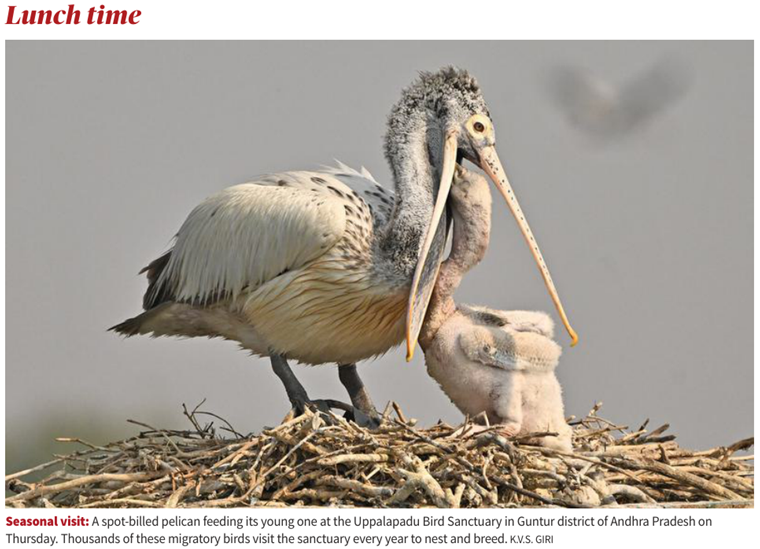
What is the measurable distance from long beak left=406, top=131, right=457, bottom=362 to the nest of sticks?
464mm

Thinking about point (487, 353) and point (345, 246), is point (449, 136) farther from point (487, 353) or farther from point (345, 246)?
point (487, 353)

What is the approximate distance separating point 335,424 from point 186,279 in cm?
138

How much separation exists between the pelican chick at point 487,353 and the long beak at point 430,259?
64mm

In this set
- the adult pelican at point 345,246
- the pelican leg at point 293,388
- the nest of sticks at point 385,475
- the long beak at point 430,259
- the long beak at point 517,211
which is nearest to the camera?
A: the nest of sticks at point 385,475

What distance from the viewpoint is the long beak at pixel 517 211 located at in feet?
19.6

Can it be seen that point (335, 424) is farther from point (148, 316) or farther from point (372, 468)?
point (148, 316)

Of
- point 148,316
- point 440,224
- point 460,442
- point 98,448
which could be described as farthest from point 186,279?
point 460,442

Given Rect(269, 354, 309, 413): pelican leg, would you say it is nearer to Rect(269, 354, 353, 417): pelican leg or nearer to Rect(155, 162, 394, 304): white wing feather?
Rect(269, 354, 353, 417): pelican leg

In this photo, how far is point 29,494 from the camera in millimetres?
5652

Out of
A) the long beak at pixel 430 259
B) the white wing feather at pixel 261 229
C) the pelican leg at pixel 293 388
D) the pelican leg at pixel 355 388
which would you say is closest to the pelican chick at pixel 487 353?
the long beak at pixel 430 259

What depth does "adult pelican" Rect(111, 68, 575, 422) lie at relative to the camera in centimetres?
616

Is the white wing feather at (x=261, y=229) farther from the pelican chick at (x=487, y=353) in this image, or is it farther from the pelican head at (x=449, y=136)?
the pelican chick at (x=487, y=353)

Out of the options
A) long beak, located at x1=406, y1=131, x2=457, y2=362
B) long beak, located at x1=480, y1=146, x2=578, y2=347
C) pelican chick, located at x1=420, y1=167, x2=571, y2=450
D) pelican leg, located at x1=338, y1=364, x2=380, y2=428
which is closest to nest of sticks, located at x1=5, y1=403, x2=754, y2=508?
pelican chick, located at x1=420, y1=167, x2=571, y2=450

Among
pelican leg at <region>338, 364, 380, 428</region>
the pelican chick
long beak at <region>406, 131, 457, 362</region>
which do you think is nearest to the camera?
the pelican chick
